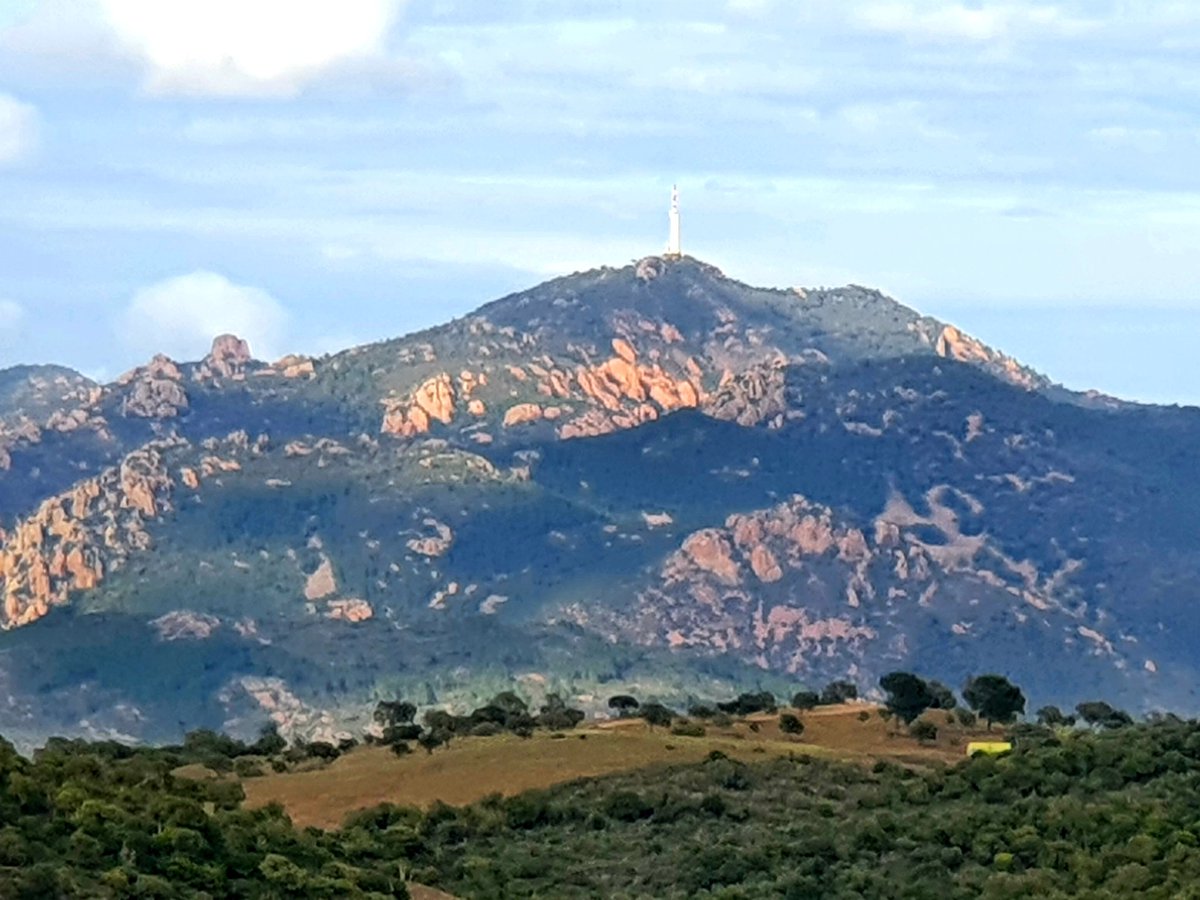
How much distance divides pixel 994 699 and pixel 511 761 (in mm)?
32424

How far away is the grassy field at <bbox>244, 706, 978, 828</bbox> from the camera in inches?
4434

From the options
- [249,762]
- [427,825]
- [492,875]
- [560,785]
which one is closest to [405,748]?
[249,762]

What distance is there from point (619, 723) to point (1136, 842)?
195ft

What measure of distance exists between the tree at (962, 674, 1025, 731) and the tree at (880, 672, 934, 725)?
2.35 m

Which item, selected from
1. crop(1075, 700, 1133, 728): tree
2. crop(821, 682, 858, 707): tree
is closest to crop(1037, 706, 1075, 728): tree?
crop(1075, 700, 1133, 728): tree

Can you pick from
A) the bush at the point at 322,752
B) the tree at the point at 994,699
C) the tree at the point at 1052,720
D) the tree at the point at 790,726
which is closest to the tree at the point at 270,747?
the bush at the point at 322,752

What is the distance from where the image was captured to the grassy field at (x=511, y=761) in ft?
370

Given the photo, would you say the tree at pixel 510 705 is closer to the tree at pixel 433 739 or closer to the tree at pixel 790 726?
the tree at pixel 433 739

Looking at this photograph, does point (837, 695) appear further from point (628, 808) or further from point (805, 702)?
point (628, 808)

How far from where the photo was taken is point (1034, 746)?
109 m

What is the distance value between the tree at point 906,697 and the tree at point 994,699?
7.72 feet

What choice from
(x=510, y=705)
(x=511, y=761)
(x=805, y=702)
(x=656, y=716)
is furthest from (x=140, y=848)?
(x=510, y=705)

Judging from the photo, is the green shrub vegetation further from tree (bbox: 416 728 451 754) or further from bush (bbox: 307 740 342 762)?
tree (bbox: 416 728 451 754)

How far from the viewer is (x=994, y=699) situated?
141 meters
